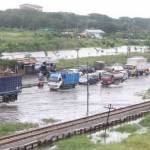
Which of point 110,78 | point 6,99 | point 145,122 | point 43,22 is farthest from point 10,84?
point 43,22

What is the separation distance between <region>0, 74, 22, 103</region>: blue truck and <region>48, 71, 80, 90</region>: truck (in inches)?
314

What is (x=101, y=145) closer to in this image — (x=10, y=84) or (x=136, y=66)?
(x=10, y=84)

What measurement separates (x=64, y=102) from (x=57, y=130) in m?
13.7

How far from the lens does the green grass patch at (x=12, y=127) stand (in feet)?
88.7

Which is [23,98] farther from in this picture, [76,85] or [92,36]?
[92,36]

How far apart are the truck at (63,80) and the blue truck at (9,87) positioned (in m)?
7.98

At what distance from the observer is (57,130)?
26.5 m

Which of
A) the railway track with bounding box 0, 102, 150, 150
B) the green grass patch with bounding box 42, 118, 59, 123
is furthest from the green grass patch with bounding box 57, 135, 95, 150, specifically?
the green grass patch with bounding box 42, 118, 59, 123

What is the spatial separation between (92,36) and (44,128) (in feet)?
348

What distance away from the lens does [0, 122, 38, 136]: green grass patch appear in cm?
2702

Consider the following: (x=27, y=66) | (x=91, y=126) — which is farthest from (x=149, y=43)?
(x=91, y=126)

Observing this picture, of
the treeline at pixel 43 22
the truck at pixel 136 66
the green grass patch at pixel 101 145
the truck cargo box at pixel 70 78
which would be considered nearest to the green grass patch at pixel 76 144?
the green grass patch at pixel 101 145

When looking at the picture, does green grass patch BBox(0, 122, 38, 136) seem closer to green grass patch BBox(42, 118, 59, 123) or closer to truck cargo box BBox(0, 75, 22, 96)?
green grass patch BBox(42, 118, 59, 123)

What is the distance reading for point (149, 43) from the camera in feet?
413
